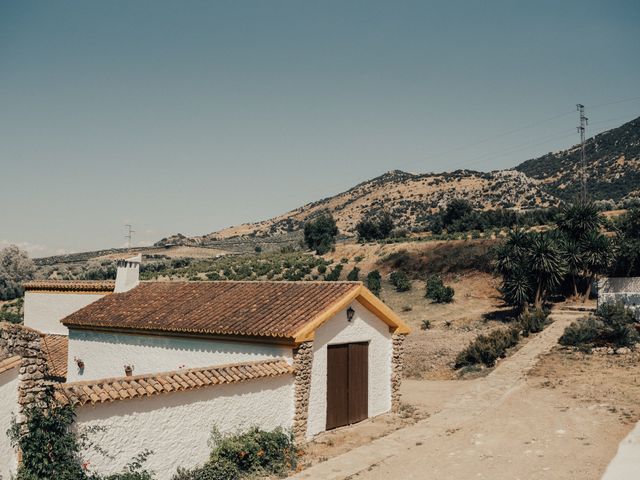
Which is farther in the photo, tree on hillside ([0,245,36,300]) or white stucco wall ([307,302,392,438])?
tree on hillside ([0,245,36,300])

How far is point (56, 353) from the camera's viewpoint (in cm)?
2216

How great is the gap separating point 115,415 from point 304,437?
211 inches

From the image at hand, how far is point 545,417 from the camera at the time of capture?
15.1 metres

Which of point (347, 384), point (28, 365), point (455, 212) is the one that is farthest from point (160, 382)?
point (455, 212)

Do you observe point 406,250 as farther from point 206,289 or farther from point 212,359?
point 212,359

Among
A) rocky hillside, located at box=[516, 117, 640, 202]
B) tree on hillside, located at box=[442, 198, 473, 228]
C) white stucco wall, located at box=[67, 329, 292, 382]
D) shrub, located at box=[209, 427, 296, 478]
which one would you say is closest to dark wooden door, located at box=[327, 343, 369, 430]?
white stucco wall, located at box=[67, 329, 292, 382]

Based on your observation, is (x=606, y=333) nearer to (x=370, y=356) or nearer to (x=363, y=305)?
(x=370, y=356)

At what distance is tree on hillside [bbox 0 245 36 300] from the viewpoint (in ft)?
184

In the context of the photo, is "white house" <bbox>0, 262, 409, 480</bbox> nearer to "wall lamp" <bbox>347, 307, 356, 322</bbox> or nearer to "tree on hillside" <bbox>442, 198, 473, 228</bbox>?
"wall lamp" <bbox>347, 307, 356, 322</bbox>

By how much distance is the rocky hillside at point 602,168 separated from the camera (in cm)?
8678

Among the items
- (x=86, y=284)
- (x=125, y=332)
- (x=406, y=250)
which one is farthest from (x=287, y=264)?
(x=125, y=332)

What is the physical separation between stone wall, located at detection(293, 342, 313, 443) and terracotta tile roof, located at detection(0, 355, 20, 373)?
21.3ft

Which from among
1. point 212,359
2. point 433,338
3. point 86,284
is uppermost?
point 86,284

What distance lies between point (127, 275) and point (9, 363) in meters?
13.2
